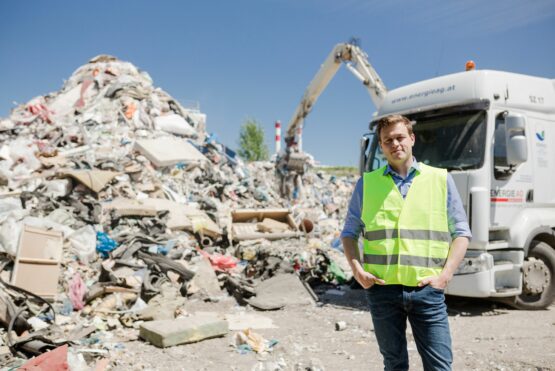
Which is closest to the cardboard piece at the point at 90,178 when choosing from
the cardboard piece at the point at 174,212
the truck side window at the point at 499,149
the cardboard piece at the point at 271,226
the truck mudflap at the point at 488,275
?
the cardboard piece at the point at 174,212

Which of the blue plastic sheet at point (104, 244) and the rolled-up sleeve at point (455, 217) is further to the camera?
the blue plastic sheet at point (104, 244)

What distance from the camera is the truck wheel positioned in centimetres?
541

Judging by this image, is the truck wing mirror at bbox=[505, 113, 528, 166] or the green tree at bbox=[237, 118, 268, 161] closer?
the truck wing mirror at bbox=[505, 113, 528, 166]

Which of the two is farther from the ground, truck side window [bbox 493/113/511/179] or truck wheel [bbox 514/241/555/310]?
truck side window [bbox 493/113/511/179]

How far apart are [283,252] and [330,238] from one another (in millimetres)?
3851

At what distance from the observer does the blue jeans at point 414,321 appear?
6.49 feet

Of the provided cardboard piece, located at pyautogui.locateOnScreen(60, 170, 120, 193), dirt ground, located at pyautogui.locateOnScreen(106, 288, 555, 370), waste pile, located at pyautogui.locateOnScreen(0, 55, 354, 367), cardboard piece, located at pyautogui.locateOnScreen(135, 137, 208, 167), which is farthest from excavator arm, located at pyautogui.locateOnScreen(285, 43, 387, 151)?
cardboard piece, located at pyautogui.locateOnScreen(60, 170, 120, 193)

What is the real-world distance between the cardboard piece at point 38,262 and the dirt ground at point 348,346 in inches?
64.8

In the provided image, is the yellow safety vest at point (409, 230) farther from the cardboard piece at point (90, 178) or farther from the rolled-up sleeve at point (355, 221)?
the cardboard piece at point (90, 178)

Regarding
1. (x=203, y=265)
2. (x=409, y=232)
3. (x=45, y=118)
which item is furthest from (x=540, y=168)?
(x=45, y=118)

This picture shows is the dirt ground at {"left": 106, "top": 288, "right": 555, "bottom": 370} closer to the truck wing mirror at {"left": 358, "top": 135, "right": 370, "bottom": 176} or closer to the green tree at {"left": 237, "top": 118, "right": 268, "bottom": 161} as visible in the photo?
the truck wing mirror at {"left": 358, "top": 135, "right": 370, "bottom": 176}

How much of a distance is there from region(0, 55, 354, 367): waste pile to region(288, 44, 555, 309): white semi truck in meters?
2.58

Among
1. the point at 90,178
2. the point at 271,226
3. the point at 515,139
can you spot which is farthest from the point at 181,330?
the point at 271,226

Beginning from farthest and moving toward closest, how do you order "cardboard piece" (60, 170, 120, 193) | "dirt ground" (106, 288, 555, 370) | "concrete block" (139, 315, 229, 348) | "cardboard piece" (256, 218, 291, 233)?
"cardboard piece" (256, 218, 291, 233) → "cardboard piece" (60, 170, 120, 193) → "concrete block" (139, 315, 229, 348) → "dirt ground" (106, 288, 555, 370)
